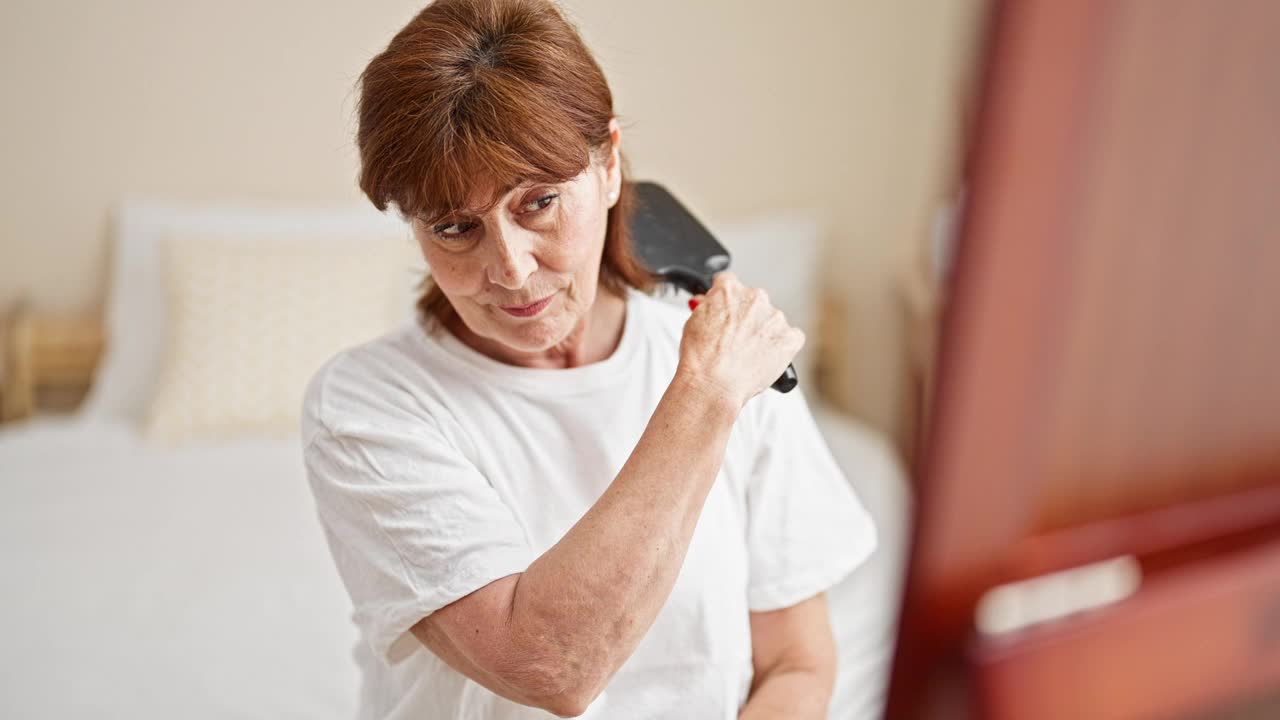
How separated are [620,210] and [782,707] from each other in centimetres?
44

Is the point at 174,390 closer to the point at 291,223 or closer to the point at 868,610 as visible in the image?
the point at 291,223

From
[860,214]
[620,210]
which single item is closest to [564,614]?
[620,210]

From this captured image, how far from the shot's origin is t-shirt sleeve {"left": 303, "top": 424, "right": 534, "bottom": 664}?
761 mm

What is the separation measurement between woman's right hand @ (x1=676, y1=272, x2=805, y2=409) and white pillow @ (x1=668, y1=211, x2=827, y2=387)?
59.1 inches

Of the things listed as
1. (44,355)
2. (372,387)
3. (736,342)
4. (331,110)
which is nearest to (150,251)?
(44,355)

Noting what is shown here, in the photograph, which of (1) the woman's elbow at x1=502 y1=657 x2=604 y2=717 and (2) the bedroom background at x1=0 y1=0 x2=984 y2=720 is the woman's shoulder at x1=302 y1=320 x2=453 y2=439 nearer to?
(1) the woman's elbow at x1=502 y1=657 x2=604 y2=717

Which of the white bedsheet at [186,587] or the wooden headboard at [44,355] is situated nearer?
the white bedsheet at [186,587]

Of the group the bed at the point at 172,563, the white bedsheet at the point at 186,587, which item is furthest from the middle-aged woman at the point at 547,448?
the white bedsheet at the point at 186,587

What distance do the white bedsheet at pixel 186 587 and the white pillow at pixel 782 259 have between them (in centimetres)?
38

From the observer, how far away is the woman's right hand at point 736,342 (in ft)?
2.43

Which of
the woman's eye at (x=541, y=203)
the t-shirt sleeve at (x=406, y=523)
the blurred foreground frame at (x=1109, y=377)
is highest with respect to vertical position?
the blurred foreground frame at (x=1109, y=377)

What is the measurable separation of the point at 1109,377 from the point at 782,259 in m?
2.22

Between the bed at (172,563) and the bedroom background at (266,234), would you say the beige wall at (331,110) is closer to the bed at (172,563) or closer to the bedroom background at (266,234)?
the bedroom background at (266,234)

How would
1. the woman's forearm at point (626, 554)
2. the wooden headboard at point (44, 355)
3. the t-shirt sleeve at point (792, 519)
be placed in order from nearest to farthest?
the woman's forearm at point (626, 554) < the t-shirt sleeve at point (792, 519) < the wooden headboard at point (44, 355)
